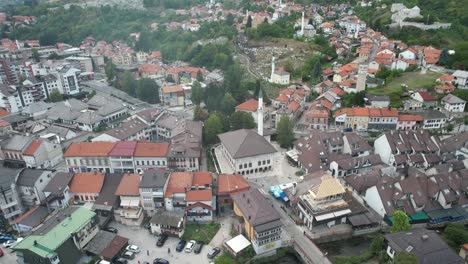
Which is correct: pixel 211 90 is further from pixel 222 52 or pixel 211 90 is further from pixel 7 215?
pixel 7 215

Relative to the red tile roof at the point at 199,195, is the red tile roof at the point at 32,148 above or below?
above

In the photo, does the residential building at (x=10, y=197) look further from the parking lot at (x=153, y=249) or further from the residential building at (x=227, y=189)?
the residential building at (x=227, y=189)

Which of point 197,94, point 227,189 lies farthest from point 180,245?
point 197,94

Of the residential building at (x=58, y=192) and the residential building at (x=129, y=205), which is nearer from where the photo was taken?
the residential building at (x=129, y=205)

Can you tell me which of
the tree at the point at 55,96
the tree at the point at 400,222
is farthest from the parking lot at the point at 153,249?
the tree at the point at 55,96

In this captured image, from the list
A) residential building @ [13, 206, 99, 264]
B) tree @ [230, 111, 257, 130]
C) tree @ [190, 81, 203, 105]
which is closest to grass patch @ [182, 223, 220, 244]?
residential building @ [13, 206, 99, 264]

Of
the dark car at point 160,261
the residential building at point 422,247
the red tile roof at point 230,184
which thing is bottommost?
the dark car at point 160,261

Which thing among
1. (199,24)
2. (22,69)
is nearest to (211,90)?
(22,69)
